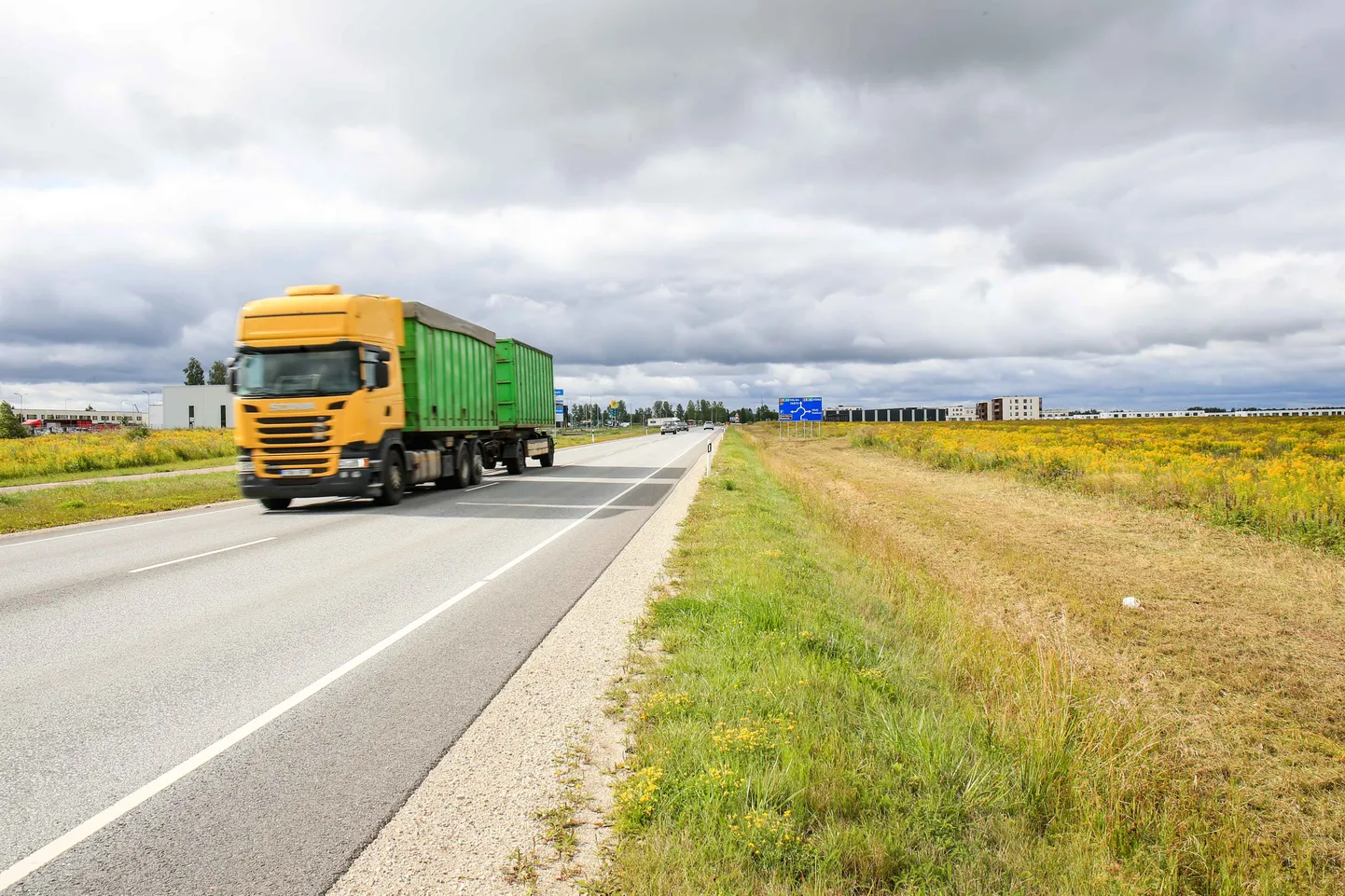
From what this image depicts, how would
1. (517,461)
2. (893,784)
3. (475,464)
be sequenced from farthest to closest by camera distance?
(517,461) < (475,464) < (893,784)

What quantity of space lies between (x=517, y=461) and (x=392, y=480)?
10.8 meters

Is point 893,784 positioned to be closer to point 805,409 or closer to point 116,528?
point 116,528

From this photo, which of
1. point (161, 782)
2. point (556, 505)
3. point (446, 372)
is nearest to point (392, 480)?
point (556, 505)

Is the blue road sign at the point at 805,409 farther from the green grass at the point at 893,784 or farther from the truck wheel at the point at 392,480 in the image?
the green grass at the point at 893,784

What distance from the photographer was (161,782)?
13.1 ft

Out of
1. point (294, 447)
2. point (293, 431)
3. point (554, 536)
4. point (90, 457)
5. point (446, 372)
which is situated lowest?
point (554, 536)

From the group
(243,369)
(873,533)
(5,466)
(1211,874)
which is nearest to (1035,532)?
(873,533)

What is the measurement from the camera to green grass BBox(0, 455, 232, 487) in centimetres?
2672

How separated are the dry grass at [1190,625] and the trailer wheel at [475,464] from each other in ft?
33.0

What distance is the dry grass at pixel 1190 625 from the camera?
186 inches

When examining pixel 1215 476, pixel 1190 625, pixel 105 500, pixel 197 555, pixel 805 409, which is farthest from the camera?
pixel 805 409

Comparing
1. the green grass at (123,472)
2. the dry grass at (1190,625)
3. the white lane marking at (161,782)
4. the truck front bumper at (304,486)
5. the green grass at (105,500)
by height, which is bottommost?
the dry grass at (1190,625)

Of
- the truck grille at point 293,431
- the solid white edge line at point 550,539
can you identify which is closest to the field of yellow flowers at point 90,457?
the truck grille at point 293,431

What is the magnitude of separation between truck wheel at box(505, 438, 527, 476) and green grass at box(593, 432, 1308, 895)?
2195 centimetres
